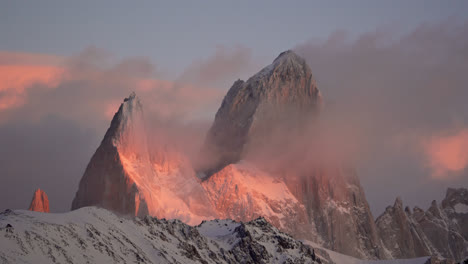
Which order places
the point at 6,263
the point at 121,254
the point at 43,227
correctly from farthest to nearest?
the point at 121,254 → the point at 43,227 → the point at 6,263

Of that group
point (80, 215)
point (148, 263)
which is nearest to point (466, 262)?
point (148, 263)

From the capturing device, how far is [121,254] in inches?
7333

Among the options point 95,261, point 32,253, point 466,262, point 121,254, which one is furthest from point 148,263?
point 466,262

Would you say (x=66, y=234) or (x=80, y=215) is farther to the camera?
(x=80, y=215)

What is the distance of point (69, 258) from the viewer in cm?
16550

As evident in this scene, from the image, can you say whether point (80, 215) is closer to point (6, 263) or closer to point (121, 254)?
point (121, 254)

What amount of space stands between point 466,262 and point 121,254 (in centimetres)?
6483

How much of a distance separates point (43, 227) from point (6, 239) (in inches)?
607

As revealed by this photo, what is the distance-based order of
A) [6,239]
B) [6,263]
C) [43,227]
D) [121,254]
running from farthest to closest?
[121,254], [43,227], [6,239], [6,263]

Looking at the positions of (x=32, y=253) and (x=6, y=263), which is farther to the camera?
(x=32, y=253)

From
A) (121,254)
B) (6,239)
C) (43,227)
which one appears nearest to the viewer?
(6,239)

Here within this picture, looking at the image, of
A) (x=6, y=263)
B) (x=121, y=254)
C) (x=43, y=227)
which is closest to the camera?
(x=6, y=263)

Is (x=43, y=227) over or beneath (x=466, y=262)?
over

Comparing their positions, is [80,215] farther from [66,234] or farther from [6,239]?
[6,239]
